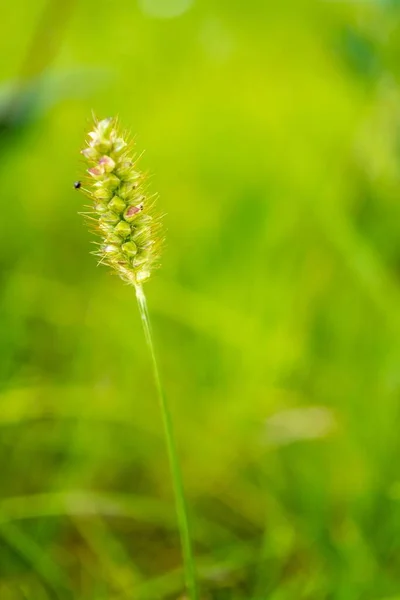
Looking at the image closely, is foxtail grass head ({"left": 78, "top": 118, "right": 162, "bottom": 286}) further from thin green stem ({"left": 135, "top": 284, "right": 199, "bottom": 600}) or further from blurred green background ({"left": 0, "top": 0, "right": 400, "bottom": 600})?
blurred green background ({"left": 0, "top": 0, "right": 400, "bottom": 600})

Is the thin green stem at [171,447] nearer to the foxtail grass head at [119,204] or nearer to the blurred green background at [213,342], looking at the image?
the foxtail grass head at [119,204]

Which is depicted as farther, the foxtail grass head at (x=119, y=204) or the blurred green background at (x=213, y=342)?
the blurred green background at (x=213, y=342)

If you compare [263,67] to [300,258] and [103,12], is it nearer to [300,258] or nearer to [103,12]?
[103,12]

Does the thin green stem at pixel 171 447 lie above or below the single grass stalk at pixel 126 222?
below

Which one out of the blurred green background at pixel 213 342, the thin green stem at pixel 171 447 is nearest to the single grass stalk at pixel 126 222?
the thin green stem at pixel 171 447

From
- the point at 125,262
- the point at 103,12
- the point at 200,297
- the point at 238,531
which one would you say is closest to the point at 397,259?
the point at 200,297

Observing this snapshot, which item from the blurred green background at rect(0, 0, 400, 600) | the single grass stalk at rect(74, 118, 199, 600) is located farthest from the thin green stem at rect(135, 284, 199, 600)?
the blurred green background at rect(0, 0, 400, 600)

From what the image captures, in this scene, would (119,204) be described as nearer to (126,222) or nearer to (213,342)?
(126,222)
